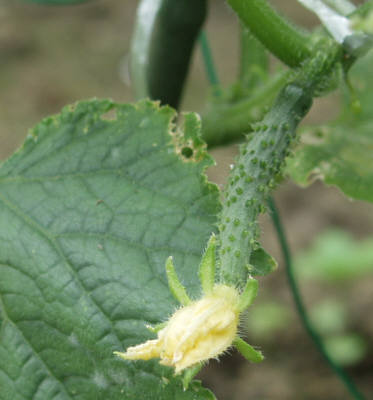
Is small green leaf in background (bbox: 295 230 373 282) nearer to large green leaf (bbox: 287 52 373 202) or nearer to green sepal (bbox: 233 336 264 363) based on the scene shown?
large green leaf (bbox: 287 52 373 202)

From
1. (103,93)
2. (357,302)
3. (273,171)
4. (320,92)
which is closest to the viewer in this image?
(273,171)

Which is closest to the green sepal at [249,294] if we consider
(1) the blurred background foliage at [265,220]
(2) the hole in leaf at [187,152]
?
(2) the hole in leaf at [187,152]

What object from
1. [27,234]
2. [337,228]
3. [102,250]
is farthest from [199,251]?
[337,228]

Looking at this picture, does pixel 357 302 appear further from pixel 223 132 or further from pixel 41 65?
pixel 41 65

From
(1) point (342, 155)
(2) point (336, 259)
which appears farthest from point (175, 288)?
(2) point (336, 259)

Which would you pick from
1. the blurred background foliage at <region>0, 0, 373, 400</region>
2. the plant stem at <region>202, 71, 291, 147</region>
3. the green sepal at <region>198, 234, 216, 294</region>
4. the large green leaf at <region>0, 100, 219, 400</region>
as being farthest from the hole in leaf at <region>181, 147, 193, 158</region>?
the blurred background foliage at <region>0, 0, 373, 400</region>
